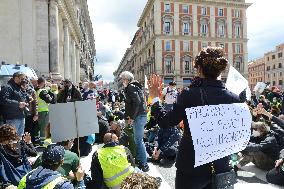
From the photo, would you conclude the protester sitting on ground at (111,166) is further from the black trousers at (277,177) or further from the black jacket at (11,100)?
the black jacket at (11,100)

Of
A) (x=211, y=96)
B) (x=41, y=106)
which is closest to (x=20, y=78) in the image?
(x=41, y=106)

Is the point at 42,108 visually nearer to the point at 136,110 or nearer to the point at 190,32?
the point at 136,110

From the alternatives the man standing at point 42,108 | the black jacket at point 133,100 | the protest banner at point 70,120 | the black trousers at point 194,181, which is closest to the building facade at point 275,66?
the man standing at point 42,108

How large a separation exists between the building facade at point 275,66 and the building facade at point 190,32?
147 feet

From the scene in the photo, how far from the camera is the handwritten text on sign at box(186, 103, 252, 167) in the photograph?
2.40 meters

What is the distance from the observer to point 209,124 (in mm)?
2494

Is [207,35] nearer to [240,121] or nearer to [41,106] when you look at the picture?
[41,106]

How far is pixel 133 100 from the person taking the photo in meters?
5.91

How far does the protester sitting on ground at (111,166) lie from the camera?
13.7 feet

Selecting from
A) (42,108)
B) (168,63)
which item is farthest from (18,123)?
(168,63)

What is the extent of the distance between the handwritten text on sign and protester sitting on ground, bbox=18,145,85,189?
49.1 inches

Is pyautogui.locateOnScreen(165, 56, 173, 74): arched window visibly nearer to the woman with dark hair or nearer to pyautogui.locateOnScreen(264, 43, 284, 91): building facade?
pyautogui.locateOnScreen(264, 43, 284, 91): building facade

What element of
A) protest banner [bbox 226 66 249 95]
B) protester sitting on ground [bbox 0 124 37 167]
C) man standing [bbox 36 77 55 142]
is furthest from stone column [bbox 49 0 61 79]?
protest banner [bbox 226 66 249 95]

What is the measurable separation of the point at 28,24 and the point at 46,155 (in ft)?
56.5
